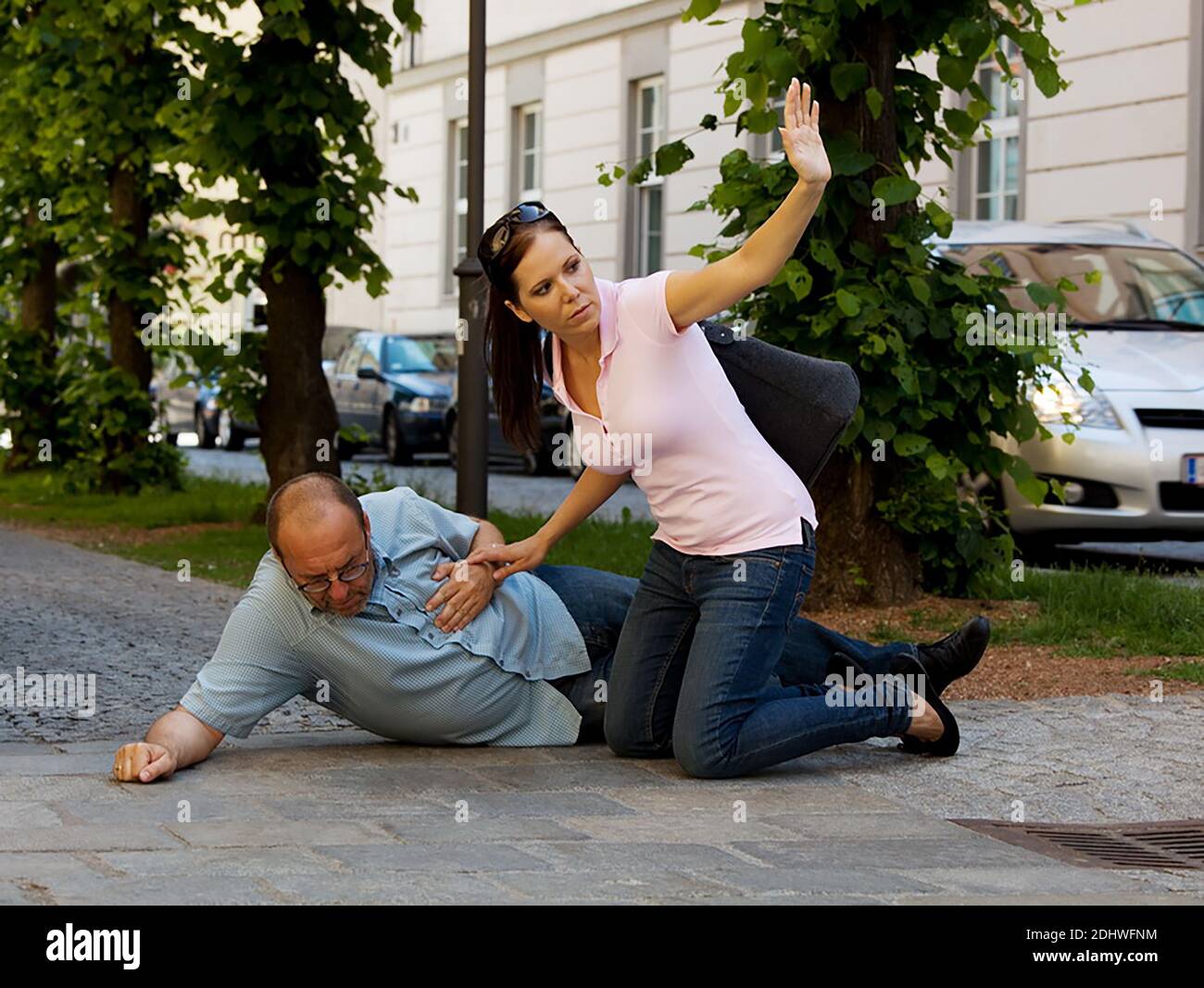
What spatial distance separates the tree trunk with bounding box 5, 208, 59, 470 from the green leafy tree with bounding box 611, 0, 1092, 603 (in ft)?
36.2

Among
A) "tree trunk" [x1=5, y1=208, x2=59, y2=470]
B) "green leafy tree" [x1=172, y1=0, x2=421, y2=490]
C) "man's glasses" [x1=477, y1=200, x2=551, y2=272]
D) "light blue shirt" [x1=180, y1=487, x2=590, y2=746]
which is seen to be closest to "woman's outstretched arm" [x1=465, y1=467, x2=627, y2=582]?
"light blue shirt" [x1=180, y1=487, x2=590, y2=746]

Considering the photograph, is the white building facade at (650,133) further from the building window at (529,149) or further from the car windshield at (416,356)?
the car windshield at (416,356)

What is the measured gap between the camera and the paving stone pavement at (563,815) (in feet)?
14.1

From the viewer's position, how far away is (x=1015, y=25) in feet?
29.3

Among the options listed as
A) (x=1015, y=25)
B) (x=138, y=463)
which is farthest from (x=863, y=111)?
(x=138, y=463)

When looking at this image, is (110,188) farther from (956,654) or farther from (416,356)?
(956,654)

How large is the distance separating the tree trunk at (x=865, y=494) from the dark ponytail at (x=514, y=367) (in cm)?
344

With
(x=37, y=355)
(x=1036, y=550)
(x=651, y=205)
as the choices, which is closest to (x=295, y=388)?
(x=1036, y=550)

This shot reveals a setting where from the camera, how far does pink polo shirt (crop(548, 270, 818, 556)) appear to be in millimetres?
5371

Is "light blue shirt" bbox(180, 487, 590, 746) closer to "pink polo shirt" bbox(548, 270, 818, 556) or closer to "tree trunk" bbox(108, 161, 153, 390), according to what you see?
"pink polo shirt" bbox(548, 270, 818, 556)

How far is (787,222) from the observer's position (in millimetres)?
4895

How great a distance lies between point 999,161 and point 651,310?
53.2 ft

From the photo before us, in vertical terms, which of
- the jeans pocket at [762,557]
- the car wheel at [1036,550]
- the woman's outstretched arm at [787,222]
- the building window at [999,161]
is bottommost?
the car wheel at [1036,550]

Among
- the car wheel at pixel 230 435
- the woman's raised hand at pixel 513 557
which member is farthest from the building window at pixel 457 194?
the woman's raised hand at pixel 513 557
